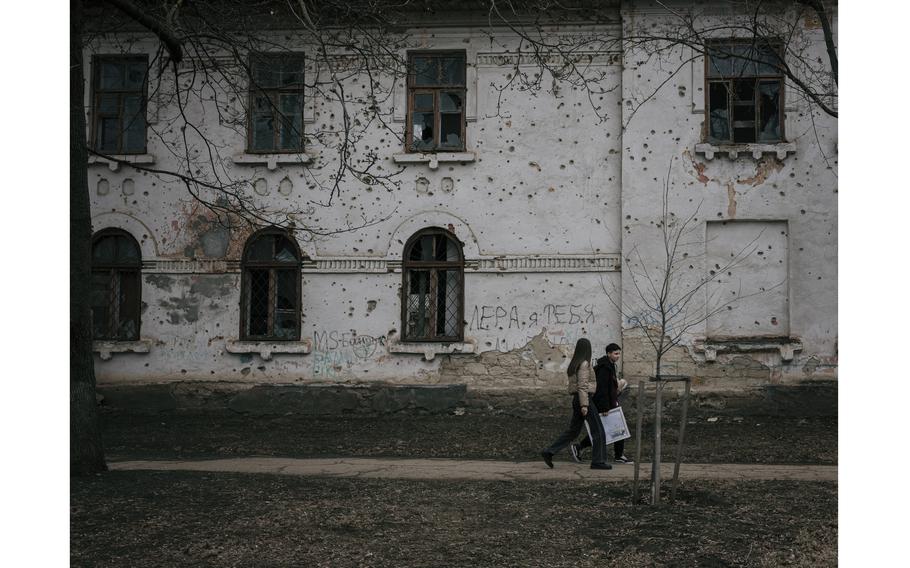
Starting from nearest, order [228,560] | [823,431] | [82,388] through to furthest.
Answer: [228,560] → [82,388] → [823,431]

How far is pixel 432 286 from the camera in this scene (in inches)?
559

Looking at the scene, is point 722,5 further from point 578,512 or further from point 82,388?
point 82,388

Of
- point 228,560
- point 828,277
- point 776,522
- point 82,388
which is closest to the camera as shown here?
point 228,560

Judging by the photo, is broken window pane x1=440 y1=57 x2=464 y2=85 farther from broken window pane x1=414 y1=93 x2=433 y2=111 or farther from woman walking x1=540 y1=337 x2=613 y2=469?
woman walking x1=540 y1=337 x2=613 y2=469

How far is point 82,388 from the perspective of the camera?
27.5ft

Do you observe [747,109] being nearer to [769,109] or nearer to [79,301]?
[769,109]

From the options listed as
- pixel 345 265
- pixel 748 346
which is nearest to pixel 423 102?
pixel 345 265

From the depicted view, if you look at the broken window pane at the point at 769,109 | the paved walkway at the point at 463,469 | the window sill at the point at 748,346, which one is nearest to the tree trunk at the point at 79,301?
the paved walkway at the point at 463,469

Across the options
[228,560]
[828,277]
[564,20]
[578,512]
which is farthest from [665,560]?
[564,20]

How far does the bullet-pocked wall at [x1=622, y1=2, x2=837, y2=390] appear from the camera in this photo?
13.5 meters

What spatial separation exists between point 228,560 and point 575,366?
506cm

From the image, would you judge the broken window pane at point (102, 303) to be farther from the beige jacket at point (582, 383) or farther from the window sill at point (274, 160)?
the beige jacket at point (582, 383)

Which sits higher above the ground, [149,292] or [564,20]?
[564,20]

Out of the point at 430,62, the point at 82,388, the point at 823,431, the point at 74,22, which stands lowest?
the point at 823,431
